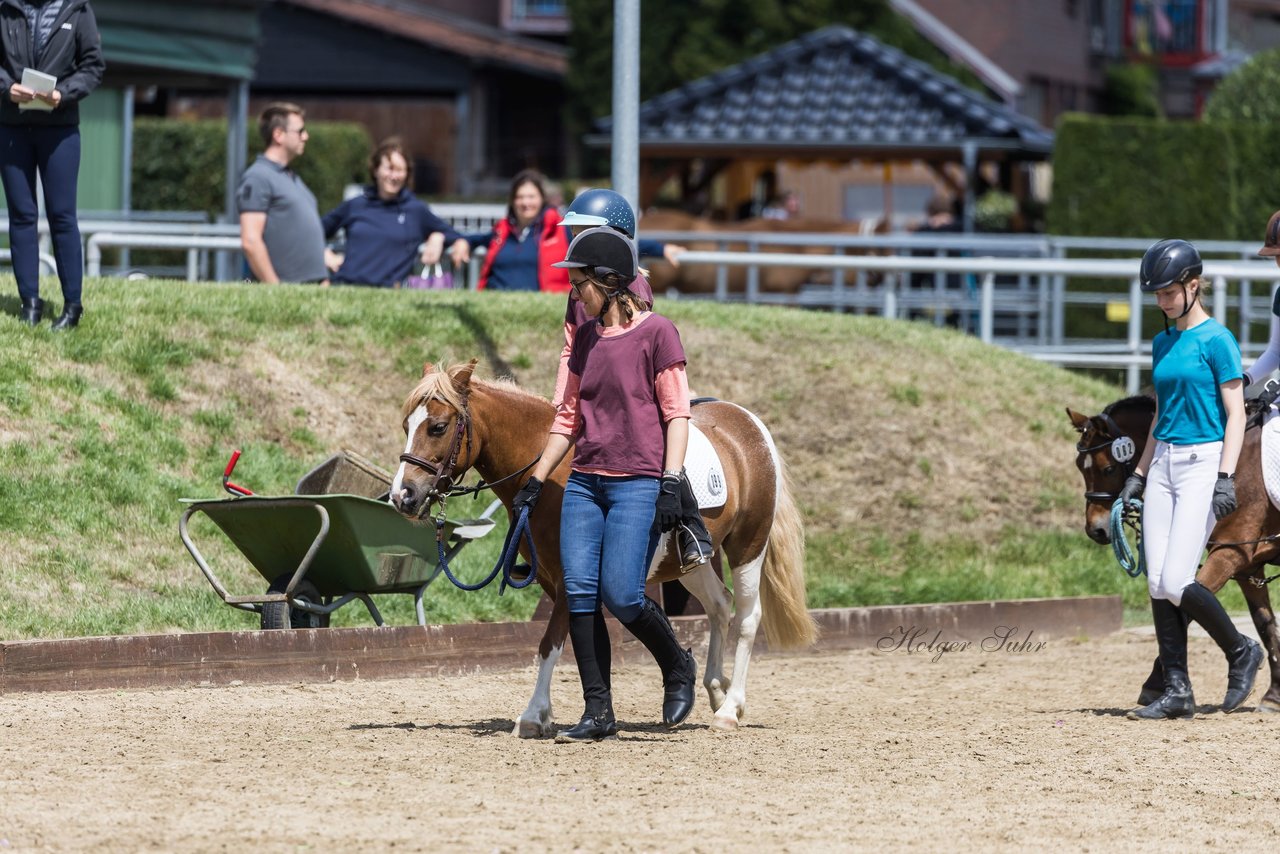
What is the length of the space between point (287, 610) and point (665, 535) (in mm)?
2234

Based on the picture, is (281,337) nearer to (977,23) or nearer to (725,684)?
(725,684)

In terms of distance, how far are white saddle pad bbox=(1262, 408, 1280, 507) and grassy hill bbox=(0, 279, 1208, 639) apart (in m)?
3.61

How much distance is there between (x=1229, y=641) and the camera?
885 centimetres

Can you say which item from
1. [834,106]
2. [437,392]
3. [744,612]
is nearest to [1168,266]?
[744,612]

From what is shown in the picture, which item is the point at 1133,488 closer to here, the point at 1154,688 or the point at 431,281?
the point at 1154,688

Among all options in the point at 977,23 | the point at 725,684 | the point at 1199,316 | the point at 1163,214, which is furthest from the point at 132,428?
the point at 977,23

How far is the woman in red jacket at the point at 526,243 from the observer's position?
43.8 feet

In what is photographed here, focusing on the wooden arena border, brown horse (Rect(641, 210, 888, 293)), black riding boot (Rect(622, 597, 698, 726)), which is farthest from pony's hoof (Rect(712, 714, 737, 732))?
brown horse (Rect(641, 210, 888, 293))

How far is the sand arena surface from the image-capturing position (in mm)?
6125

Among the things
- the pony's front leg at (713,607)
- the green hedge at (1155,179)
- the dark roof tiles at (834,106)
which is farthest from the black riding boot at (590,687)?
the dark roof tiles at (834,106)

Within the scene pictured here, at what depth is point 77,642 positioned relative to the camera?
8.84m

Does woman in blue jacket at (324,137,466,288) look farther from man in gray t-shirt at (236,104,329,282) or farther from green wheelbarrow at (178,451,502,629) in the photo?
green wheelbarrow at (178,451,502,629)

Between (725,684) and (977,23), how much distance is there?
38.6 meters

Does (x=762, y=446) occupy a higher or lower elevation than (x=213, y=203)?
lower
